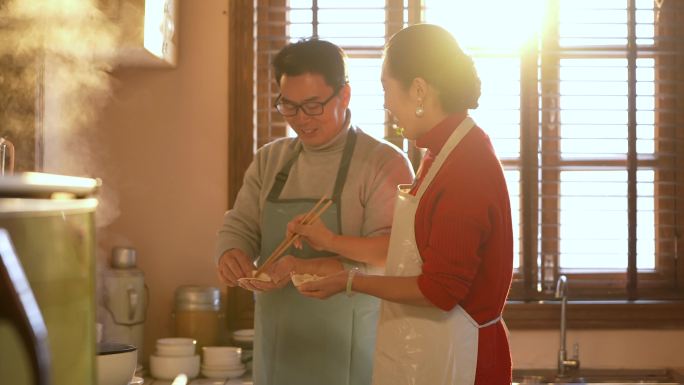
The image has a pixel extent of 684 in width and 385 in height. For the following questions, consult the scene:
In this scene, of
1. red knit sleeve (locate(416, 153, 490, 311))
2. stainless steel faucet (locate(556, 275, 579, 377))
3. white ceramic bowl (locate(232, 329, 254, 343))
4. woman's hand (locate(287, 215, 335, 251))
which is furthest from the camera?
stainless steel faucet (locate(556, 275, 579, 377))

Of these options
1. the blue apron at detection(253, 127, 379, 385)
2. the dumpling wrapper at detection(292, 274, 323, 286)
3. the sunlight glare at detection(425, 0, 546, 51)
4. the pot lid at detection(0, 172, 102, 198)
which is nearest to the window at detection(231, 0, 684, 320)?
the sunlight glare at detection(425, 0, 546, 51)

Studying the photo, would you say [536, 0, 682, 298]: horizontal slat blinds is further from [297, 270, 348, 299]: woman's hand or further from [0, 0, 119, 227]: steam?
[297, 270, 348, 299]: woman's hand

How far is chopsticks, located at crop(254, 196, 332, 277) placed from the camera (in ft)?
8.42

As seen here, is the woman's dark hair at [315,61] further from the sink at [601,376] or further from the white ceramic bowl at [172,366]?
the sink at [601,376]

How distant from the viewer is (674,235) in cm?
414

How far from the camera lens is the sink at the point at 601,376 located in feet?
12.6

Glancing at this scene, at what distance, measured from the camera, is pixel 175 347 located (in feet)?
11.5

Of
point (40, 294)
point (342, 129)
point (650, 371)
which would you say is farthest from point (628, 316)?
point (40, 294)

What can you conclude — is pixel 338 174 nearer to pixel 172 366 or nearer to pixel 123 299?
pixel 172 366

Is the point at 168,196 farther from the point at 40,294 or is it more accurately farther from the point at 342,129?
the point at 40,294

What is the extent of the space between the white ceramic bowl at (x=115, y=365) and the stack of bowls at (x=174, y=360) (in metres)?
1.10

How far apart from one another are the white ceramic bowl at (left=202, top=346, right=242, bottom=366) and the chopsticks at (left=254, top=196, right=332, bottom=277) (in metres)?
0.94

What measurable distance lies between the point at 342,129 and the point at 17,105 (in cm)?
97

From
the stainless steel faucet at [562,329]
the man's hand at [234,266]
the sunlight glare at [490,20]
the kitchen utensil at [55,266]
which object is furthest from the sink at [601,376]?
the kitchen utensil at [55,266]
